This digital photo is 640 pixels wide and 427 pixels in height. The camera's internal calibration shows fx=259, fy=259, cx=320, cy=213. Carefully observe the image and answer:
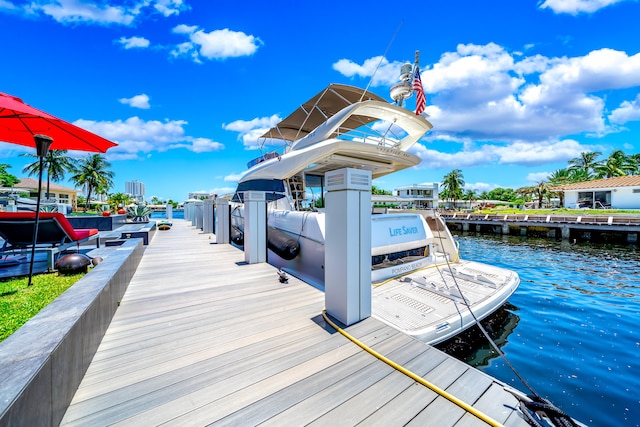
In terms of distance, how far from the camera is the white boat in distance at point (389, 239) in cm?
397

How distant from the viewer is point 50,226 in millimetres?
4863

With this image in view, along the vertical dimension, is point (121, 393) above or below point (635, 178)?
below

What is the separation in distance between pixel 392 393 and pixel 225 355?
4.88 ft

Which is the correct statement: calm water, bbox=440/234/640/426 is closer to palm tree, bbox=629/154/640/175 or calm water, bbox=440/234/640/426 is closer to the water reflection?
the water reflection

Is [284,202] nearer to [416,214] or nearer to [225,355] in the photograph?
[416,214]

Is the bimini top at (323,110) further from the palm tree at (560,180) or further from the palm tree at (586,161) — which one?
the palm tree at (586,161)

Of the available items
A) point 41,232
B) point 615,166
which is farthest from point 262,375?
point 615,166

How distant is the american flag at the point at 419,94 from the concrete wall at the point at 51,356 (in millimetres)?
7538

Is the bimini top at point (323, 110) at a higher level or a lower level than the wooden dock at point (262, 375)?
higher

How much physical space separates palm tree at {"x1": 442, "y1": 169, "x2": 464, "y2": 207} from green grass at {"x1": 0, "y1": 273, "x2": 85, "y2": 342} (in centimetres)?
6809

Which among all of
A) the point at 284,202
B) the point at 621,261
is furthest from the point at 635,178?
the point at 284,202

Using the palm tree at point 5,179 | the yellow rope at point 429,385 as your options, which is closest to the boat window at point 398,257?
the yellow rope at point 429,385

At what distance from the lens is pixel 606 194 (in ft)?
98.5

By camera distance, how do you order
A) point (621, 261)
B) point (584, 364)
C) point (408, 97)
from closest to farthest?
point (584, 364) → point (408, 97) → point (621, 261)
